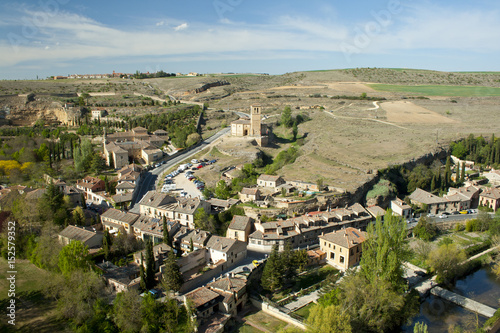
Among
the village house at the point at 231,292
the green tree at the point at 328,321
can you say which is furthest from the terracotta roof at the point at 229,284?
the green tree at the point at 328,321

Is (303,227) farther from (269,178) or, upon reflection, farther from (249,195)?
(269,178)

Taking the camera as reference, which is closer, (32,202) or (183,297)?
(183,297)

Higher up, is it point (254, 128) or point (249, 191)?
point (254, 128)

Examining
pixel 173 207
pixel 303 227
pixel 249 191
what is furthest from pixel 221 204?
pixel 303 227

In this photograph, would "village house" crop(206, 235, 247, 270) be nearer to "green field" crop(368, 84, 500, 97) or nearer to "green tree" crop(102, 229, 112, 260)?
"green tree" crop(102, 229, 112, 260)

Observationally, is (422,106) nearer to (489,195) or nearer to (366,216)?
(489,195)

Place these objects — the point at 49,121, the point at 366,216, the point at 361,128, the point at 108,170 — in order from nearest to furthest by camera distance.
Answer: the point at 366,216 → the point at 108,170 → the point at 361,128 → the point at 49,121

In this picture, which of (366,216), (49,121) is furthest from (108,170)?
(49,121)
